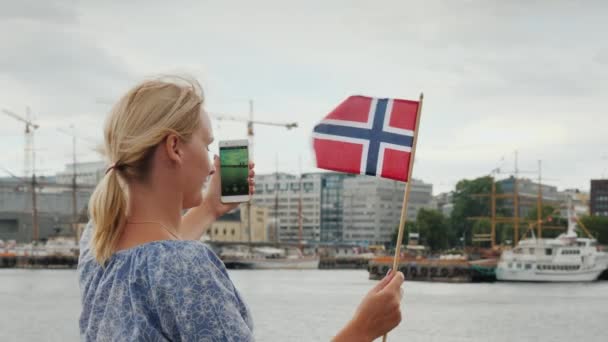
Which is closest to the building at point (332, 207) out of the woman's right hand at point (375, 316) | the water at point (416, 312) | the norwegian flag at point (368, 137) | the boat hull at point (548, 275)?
the boat hull at point (548, 275)

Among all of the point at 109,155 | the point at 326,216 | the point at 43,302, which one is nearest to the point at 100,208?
the point at 109,155

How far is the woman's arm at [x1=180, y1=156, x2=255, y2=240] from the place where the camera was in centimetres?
307

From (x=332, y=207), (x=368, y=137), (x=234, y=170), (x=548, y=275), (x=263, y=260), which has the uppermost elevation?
(x=368, y=137)

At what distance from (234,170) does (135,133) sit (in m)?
0.78

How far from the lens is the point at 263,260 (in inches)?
4781

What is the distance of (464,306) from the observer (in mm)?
57906

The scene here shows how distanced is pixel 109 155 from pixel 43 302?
5686 centimetres

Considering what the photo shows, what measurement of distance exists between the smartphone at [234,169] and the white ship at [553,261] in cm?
8037

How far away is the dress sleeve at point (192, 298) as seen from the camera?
2.04 meters

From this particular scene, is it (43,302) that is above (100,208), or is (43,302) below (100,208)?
below

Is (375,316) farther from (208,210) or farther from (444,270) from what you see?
(444,270)

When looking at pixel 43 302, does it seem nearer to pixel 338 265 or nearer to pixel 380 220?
pixel 338 265

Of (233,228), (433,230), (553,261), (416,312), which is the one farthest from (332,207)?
(416,312)

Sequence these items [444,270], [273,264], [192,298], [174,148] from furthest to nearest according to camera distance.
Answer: [273,264] < [444,270] < [174,148] < [192,298]
